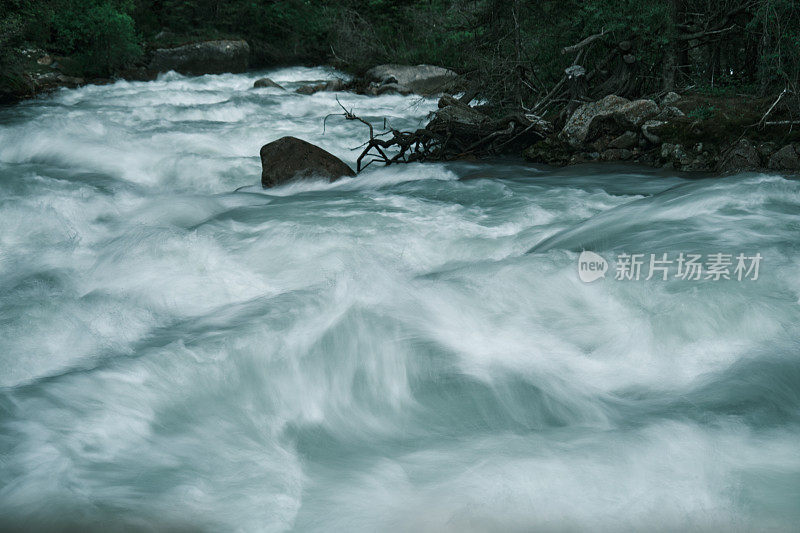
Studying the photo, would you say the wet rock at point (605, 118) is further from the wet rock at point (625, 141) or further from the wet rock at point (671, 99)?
the wet rock at point (671, 99)

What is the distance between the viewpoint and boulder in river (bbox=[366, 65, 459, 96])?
15859 mm

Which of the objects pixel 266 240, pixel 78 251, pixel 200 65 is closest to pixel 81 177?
pixel 78 251

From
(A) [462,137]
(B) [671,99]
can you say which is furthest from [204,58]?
(B) [671,99]

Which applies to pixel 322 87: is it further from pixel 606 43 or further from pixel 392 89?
pixel 606 43

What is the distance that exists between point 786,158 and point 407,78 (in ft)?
38.0

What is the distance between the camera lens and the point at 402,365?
3271 millimetres

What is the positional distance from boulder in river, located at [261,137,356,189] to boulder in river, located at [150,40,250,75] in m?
14.7

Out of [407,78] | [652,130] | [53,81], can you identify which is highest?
[53,81]

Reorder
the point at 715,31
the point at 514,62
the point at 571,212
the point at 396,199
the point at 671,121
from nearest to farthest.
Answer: the point at 571,212 < the point at 396,199 < the point at 671,121 < the point at 715,31 < the point at 514,62

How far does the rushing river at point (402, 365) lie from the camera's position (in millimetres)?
2271

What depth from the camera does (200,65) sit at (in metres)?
21.1

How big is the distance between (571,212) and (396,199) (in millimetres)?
A: 1745

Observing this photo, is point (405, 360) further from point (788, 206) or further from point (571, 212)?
point (788, 206)

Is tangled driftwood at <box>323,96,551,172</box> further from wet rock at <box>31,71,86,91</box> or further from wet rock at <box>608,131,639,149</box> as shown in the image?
wet rock at <box>31,71,86,91</box>
